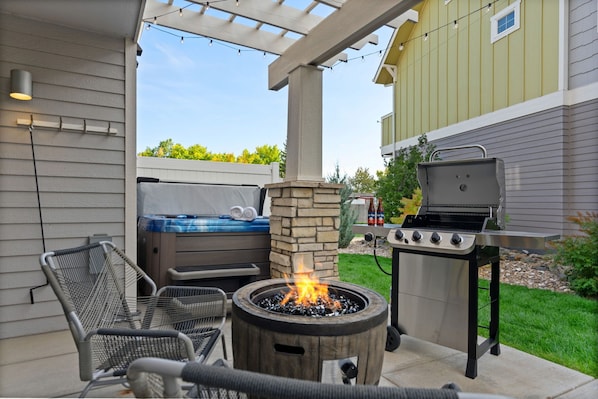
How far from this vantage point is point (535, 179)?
17.7 feet

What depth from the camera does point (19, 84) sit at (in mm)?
2498

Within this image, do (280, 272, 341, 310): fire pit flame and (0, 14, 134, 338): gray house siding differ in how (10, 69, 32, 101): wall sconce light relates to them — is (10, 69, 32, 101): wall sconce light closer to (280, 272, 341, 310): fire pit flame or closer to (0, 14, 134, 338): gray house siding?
(0, 14, 134, 338): gray house siding

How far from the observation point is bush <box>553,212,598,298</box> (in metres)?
3.61

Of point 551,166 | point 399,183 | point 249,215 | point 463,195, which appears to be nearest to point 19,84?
point 249,215

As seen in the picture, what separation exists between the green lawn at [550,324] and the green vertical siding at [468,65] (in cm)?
338

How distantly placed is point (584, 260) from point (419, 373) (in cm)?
286

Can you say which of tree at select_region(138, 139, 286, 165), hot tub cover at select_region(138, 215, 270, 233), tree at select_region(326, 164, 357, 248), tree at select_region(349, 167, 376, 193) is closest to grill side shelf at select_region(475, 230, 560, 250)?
hot tub cover at select_region(138, 215, 270, 233)

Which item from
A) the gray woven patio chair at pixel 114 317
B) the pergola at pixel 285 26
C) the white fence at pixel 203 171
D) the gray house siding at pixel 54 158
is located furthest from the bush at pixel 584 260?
the white fence at pixel 203 171

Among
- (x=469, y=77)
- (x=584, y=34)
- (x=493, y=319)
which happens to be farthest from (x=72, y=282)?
(x=469, y=77)

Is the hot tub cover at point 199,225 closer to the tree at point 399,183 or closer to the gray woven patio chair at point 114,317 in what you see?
the gray woven patio chair at point 114,317

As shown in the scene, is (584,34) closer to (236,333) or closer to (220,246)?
(220,246)

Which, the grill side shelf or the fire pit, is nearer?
the fire pit

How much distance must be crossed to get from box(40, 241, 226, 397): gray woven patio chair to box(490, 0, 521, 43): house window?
6515 mm

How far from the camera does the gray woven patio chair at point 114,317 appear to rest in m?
1.32
